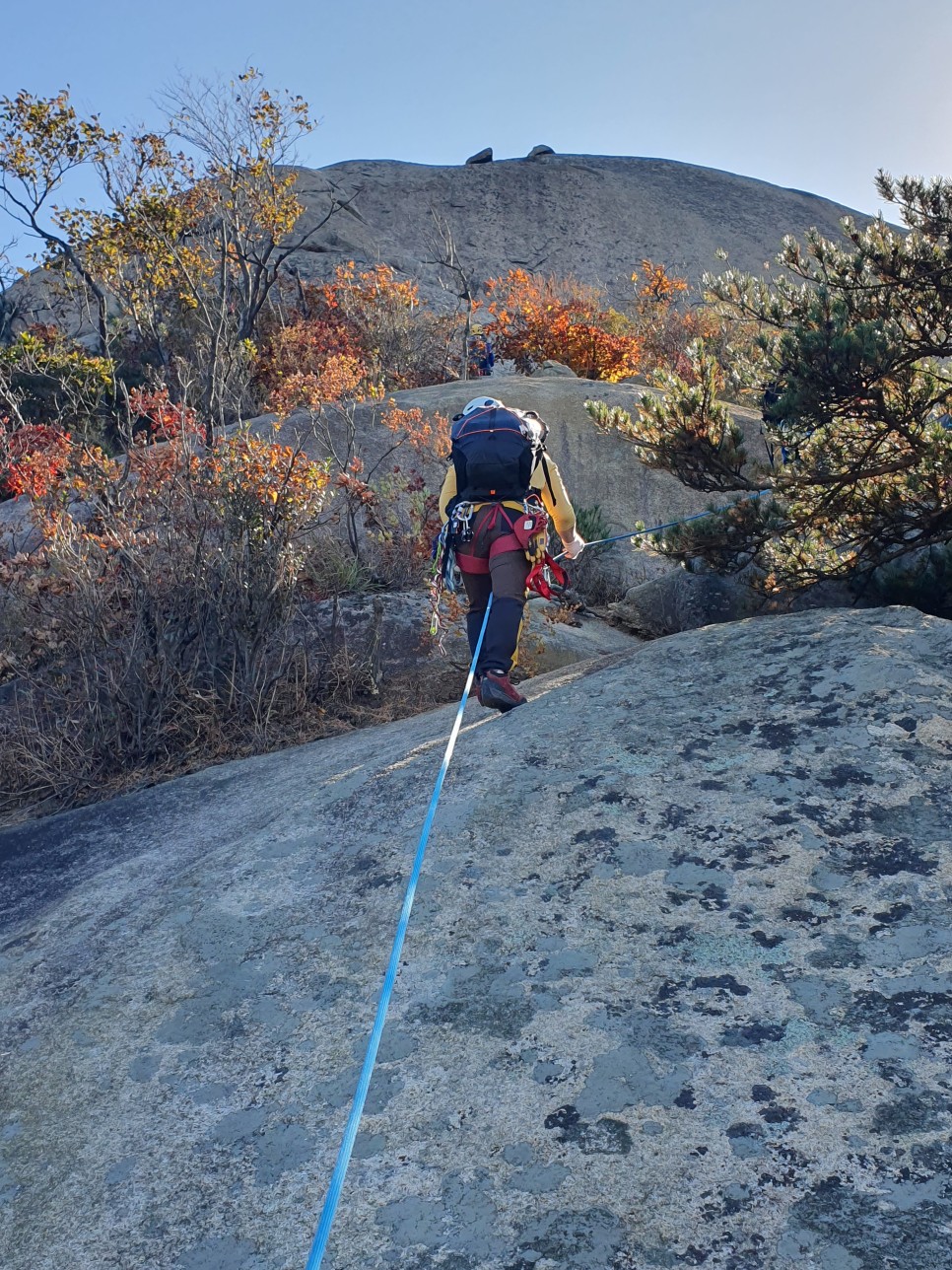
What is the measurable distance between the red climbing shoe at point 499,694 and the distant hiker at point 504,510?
194 mm

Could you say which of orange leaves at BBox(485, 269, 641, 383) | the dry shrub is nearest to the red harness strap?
the dry shrub

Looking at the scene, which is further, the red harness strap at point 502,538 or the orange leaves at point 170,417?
the orange leaves at point 170,417

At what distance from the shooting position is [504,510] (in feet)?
18.6

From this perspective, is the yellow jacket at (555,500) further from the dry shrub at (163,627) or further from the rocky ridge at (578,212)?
the rocky ridge at (578,212)

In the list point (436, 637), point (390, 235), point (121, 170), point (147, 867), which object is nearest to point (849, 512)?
point (436, 637)

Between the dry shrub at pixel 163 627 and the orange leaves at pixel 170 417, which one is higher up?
the orange leaves at pixel 170 417

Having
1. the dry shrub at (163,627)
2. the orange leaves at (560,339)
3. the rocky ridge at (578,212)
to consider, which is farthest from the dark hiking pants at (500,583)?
the rocky ridge at (578,212)

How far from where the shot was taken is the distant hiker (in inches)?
221

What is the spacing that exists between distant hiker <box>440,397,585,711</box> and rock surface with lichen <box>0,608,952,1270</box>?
118 cm

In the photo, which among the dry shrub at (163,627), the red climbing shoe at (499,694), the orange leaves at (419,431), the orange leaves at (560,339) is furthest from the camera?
the orange leaves at (560,339)

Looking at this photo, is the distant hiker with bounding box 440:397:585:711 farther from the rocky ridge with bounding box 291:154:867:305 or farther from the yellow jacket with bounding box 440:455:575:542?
the rocky ridge with bounding box 291:154:867:305

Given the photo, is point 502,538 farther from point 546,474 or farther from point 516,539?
point 546,474

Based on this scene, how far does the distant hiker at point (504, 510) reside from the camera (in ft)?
18.5

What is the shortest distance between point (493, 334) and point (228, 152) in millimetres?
4958
